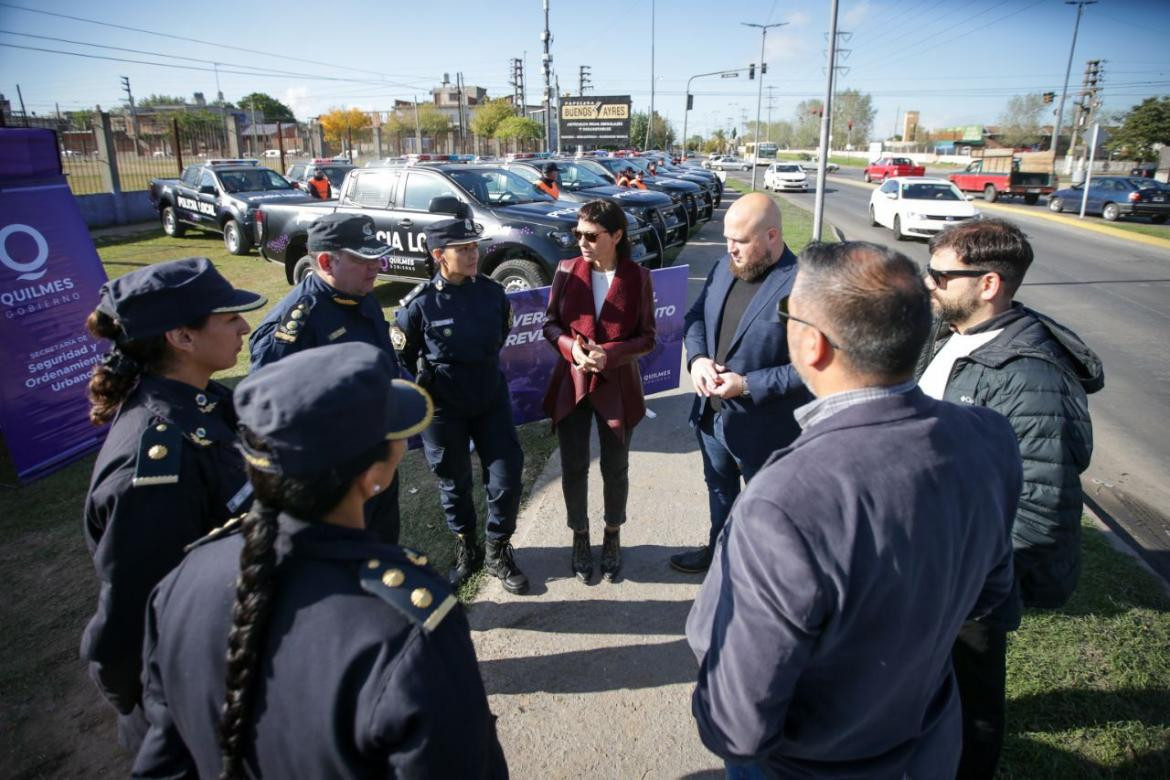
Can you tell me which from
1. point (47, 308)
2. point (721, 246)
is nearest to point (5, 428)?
point (47, 308)

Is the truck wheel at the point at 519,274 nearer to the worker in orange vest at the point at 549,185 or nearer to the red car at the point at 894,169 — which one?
the worker in orange vest at the point at 549,185

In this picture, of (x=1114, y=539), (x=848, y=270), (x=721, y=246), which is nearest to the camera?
(x=848, y=270)

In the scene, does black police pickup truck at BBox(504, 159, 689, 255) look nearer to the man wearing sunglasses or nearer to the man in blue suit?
the man in blue suit

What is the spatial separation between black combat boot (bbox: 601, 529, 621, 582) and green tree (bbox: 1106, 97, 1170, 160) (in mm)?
52499

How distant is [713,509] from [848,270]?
96.3 inches

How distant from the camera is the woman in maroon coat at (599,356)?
3.45 meters

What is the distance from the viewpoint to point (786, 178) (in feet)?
119

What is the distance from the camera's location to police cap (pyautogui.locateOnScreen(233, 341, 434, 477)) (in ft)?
3.61

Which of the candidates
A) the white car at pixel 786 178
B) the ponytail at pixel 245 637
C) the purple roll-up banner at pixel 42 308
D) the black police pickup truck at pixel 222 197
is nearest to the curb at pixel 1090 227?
the white car at pixel 786 178

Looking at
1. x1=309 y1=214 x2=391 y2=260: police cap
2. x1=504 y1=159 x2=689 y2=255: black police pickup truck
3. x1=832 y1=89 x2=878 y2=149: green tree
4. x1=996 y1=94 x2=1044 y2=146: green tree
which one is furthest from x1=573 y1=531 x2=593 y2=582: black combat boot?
x1=832 y1=89 x2=878 y2=149: green tree

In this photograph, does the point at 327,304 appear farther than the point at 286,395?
Yes

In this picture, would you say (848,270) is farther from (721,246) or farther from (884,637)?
(721,246)

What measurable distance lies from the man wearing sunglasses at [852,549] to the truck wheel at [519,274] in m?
6.83

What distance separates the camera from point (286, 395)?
111 cm
